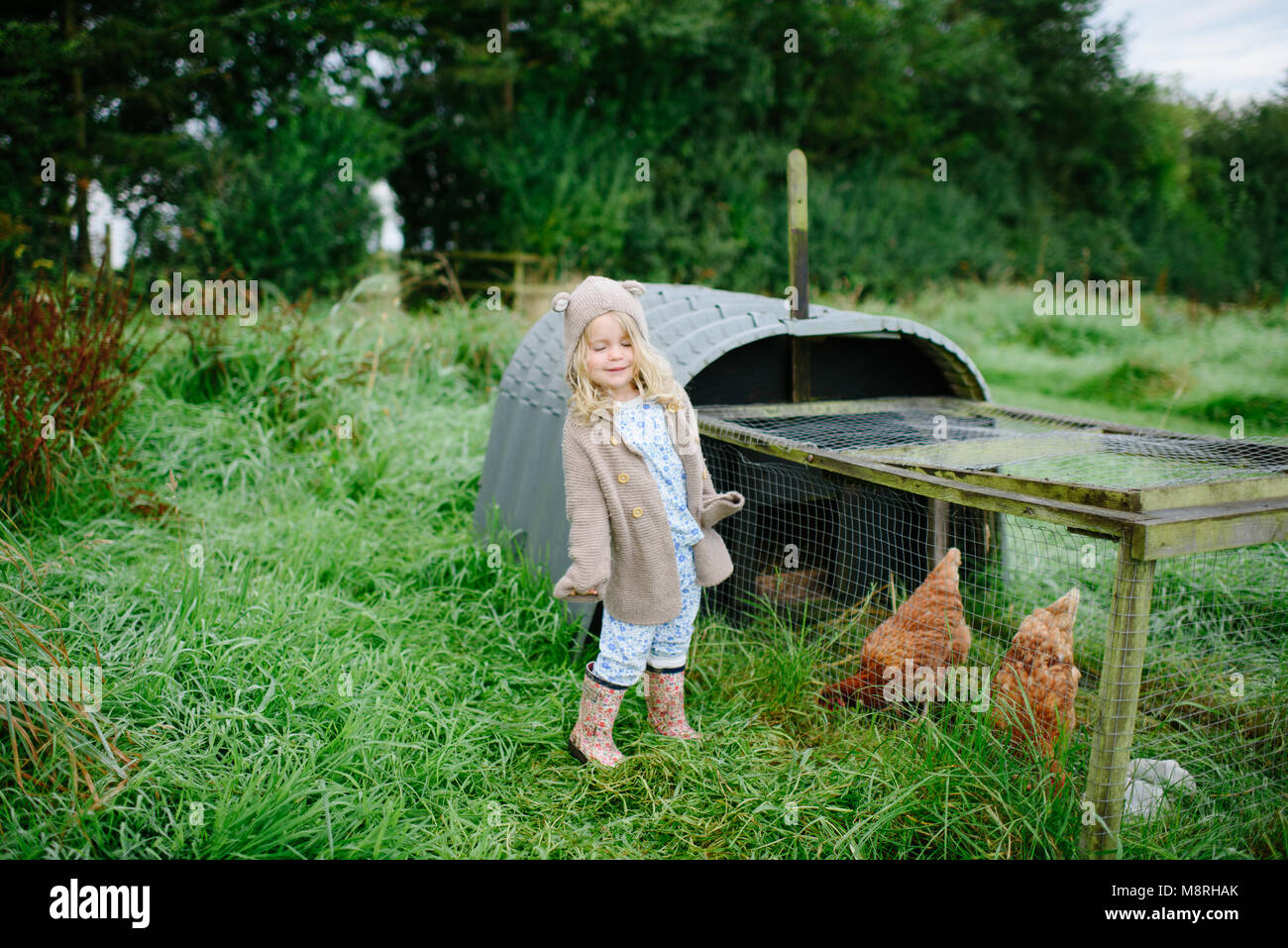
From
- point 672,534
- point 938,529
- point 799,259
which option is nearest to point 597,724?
point 672,534

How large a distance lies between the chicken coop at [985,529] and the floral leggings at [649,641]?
0.56 metres

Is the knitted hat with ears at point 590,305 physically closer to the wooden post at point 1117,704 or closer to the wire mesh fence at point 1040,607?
the wire mesh fence at point 1040,607

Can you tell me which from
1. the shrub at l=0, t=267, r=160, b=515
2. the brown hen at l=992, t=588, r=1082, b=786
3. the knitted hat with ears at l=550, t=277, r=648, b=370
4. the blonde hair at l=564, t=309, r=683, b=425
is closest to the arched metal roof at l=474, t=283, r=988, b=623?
the blonde hair at l=564, t=309, r=683, b=425

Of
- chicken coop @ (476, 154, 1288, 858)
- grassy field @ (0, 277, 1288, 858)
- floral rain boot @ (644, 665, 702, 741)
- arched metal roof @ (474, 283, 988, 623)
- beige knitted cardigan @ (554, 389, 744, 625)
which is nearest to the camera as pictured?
chicken coop @ (476, 154, 1288, 858)

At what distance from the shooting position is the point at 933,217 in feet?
64.3

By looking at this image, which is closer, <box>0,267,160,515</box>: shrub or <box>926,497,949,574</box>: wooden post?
<box>926,497,949,574</box>: wooden post

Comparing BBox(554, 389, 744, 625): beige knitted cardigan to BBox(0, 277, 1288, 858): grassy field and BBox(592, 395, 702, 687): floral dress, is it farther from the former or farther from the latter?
BBox(0, 277, 1288, 858): grassy field

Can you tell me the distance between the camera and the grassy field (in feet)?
7.91

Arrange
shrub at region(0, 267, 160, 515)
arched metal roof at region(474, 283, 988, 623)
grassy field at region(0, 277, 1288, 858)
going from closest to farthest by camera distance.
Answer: grassy field at region(0, 277, 1288, 858) → arched metal roof at region(474, 283, 988, 623) → shrub at region(0, 267, 160, 515)

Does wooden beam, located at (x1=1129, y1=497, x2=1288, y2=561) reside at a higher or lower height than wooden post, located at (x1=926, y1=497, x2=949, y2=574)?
higher

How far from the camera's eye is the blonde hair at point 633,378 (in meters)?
2.73

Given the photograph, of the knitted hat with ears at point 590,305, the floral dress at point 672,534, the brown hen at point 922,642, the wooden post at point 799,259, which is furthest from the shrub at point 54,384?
the brown hen at point 922,642

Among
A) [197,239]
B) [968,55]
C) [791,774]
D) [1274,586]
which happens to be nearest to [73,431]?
[791,774]
